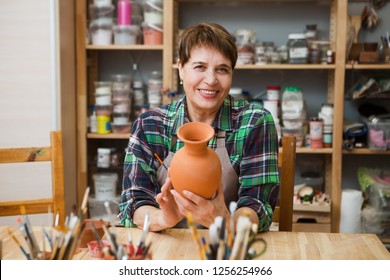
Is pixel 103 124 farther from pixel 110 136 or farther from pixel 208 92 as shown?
pixel 208 92

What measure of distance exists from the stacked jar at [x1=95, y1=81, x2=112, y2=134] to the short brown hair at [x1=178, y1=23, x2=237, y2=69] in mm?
1559

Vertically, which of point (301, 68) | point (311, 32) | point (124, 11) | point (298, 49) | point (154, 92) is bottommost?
point (154, 92)

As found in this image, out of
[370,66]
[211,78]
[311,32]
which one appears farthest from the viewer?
[311,32]

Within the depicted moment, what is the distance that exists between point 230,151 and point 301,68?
1480 mm

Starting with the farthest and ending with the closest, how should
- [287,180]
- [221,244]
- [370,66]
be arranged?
[370,66] → [287,180] → [221,244]

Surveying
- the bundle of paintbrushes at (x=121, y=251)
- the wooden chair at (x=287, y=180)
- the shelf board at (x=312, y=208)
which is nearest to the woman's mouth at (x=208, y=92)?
the wooden chair at (x=287, y=180)

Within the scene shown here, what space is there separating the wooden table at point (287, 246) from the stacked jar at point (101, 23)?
1852 mm

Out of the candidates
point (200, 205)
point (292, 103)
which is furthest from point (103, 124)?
point (200, 205)

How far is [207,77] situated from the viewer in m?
1.47

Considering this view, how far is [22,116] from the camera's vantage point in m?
2.78

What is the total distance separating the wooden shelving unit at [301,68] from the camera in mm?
2838

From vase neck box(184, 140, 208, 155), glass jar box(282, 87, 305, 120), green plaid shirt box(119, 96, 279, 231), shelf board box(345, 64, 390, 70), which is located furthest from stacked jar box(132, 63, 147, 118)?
vase neck box(184, 140, 208, 155)

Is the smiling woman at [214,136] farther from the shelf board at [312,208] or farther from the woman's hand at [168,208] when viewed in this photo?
the shelf board at [312,208]
